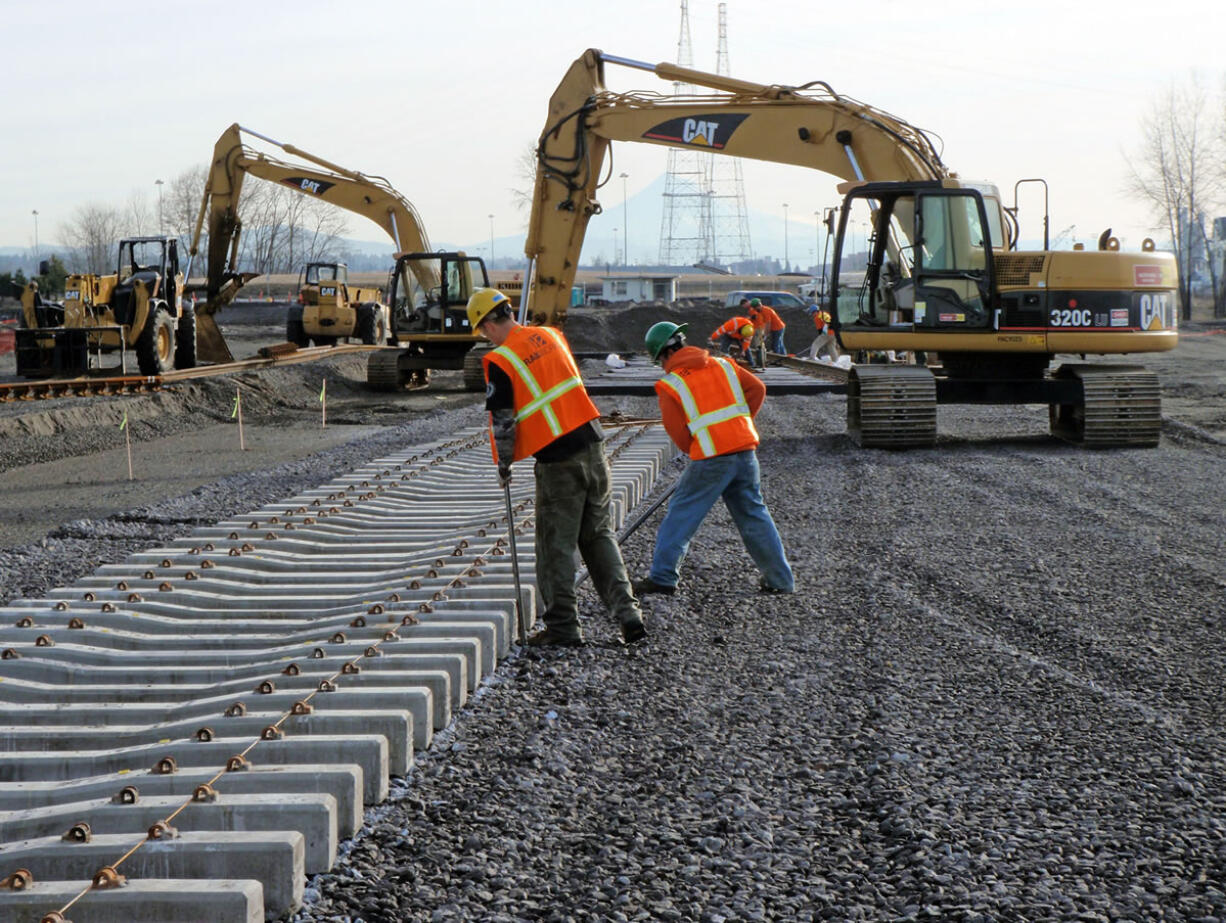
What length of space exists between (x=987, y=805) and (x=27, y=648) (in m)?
4.50

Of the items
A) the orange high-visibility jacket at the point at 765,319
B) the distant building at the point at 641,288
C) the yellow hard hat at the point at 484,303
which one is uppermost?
the distant building at the point at 641,288

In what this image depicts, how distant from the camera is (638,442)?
1406 cm

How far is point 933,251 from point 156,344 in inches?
516

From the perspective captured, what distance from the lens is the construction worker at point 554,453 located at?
20.8 feet

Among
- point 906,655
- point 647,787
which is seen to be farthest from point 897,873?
point 906,655

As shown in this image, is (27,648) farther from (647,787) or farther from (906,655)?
(906,655)

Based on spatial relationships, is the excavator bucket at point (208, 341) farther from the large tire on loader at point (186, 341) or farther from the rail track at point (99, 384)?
the large tire on loader at point (186, 341)

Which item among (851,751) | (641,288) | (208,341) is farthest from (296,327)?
(641,288)

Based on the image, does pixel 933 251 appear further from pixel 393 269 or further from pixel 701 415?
pixel 393 269

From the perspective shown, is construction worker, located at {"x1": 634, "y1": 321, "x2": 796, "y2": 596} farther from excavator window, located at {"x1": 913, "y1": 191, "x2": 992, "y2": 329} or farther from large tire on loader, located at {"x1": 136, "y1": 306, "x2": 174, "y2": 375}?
large tire on loader, located at {"x1": 136, "y1": 306, "x2": 174, "y2": 375}

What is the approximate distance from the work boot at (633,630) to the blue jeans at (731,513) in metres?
1.10

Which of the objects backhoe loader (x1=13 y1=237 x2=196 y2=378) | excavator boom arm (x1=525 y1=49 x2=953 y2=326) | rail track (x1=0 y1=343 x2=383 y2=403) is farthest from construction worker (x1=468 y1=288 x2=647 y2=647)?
backhoe loader (x1=13 y1=237 x2=196 y2=378)

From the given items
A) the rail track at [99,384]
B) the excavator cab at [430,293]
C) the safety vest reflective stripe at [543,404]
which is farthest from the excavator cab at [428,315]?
the safety vest reflective stripe at [543,404]

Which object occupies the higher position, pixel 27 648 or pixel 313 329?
pixel 313 329
